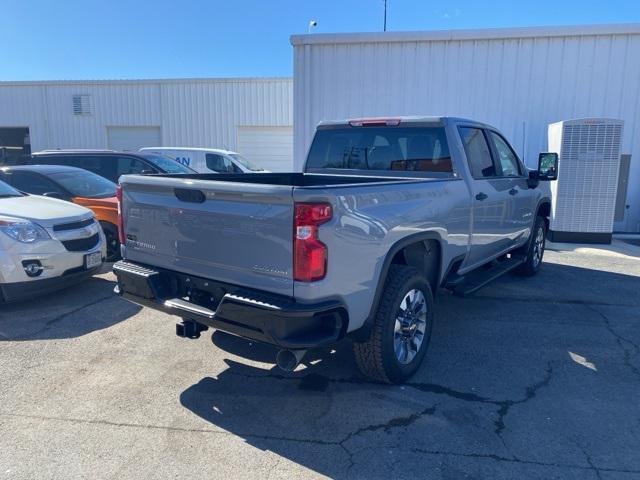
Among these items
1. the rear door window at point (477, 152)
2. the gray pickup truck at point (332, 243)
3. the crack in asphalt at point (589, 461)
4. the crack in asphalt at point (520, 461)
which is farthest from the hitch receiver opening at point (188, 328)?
the rear door window at point (477, 152)

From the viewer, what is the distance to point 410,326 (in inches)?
147

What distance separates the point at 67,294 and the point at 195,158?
9063 millimetres

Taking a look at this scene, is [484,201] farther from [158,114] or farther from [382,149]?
[158,114]

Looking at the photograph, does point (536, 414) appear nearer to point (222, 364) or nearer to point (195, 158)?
point (222, 364)

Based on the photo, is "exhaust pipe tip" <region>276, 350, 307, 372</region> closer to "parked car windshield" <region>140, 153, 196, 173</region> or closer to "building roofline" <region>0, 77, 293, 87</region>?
"parked car windshield" <region>140, 153, 196, 173</region>

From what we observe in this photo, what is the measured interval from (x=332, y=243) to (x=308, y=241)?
0.16m

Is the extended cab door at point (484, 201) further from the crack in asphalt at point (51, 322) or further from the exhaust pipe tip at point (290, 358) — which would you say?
the crack in asphalt at point (51, 322)

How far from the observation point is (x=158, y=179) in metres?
3.46

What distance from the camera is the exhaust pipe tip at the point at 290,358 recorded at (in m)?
2.92

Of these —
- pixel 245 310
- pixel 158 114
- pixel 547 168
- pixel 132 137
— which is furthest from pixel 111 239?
pixel 132 137

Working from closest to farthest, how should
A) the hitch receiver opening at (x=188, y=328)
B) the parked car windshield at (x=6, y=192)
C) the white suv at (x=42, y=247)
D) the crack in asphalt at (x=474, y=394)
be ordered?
A: the crack in asphalt at (x=474, y=394)
the hitch receiver opening at (x=188, y=328)
the white suv at (x=42, y=247)
the parked car windshield at (x=6, y=192)

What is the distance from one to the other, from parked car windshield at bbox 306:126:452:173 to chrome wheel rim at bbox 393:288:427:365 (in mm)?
1371

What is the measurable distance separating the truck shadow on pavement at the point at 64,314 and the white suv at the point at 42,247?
0.64 ft

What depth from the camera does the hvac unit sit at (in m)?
9.38
